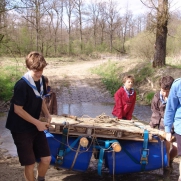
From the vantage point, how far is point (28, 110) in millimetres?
3227

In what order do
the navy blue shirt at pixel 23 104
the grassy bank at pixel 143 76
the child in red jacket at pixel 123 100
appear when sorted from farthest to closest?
1. the grassy bank at pixel 143 76
2. the child in red jacket at pixel 123 100
3. the navy blue shirt at pixel 23 104

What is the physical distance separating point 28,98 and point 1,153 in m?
3.02

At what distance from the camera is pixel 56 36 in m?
43.6

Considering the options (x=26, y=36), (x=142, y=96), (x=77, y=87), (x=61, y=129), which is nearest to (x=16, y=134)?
(x=61, y=129)

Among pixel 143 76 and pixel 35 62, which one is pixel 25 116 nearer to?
pixel 35 62

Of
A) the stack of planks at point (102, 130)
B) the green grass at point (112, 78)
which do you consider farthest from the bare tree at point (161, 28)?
the stack of planks at point (102, 130)

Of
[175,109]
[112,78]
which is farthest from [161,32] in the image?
[175,109]

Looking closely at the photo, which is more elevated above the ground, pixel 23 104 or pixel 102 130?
pixel 23 104

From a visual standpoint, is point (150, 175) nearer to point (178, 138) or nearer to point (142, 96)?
point (178, 138)

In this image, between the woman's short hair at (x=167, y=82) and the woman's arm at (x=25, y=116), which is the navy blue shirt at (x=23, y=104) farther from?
the woman's short hair at (x=167, y=82)

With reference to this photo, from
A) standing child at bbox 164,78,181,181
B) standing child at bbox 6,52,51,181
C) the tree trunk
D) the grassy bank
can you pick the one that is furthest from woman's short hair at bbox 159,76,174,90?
the tree trunk

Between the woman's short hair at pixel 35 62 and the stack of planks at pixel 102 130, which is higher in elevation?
the woman's short hair at pixel 35 62

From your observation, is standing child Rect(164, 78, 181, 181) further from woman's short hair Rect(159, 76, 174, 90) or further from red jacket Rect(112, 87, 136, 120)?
red jacket Rect(112, 87, 136, 120)

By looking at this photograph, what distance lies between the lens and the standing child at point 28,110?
3.11 meters
